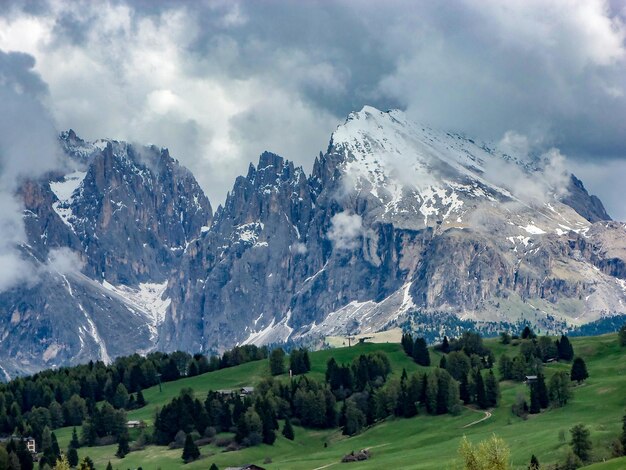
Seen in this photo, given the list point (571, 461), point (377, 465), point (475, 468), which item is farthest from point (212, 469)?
point (475, 468)

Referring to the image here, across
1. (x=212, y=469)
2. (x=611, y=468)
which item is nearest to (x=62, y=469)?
(x=212, y=469)

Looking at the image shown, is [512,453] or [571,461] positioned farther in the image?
[512,453]

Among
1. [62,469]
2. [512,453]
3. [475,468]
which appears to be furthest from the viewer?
[512,453]

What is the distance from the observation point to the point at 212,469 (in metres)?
198

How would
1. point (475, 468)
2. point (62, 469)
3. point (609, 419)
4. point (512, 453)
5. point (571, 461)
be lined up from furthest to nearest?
point (609, 419)
point (512, 453)
point (571, 461)
point (62, 469)
point (475, 468)

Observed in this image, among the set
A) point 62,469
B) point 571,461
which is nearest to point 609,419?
point 571,461

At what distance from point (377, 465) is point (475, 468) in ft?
225

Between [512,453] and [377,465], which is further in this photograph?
[377,465]

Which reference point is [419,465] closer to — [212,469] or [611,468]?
[212,469]

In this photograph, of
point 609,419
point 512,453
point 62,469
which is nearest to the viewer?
point 62,469

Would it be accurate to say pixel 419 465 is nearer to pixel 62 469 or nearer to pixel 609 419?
pixel 609 419

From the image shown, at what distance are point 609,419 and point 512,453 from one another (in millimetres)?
24503

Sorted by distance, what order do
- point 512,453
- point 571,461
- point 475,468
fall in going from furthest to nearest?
point 512,453
point 571,461
point 475,468

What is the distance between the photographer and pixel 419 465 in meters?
185
